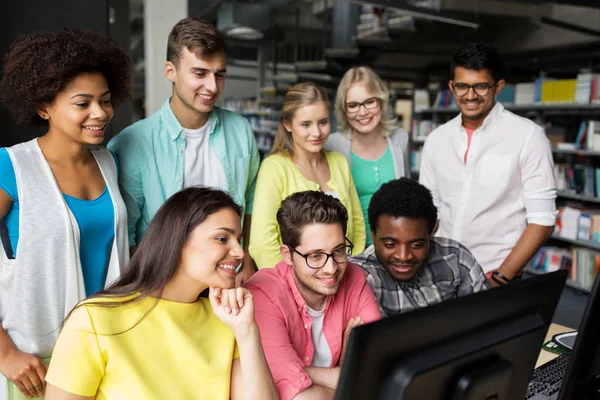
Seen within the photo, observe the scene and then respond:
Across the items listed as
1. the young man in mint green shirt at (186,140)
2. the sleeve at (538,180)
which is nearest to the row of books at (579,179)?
the sleeve at (538,180)

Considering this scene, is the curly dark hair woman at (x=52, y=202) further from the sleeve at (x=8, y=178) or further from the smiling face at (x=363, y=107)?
the smiling face at (x=363, y=107)

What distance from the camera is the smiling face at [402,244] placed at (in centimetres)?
167

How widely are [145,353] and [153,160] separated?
0.85 meters

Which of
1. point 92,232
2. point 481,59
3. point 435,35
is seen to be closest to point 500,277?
point 481,59

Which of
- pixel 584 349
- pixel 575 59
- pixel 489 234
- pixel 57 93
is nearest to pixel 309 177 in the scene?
pixel 489 234

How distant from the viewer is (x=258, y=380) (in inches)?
46.9

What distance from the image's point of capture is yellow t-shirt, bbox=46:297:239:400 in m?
1.10

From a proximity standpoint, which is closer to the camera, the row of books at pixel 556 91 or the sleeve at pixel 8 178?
the sleeve at pixel 8 178

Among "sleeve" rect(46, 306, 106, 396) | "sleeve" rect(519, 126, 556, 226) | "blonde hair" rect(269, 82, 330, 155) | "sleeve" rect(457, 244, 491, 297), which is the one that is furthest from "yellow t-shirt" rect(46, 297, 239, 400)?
"sleeve" rect(519, 126, 556, 226)

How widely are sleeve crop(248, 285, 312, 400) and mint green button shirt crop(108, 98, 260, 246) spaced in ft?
2.14

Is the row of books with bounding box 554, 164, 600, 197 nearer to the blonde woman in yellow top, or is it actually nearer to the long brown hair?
the blonde woman in yellow top

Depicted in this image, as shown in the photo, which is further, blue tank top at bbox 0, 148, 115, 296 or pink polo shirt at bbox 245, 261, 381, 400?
blue tank top at bbox 0, 148, 115, 296

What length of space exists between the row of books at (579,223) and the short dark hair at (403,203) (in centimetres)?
379

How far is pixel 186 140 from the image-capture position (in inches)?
75.8
